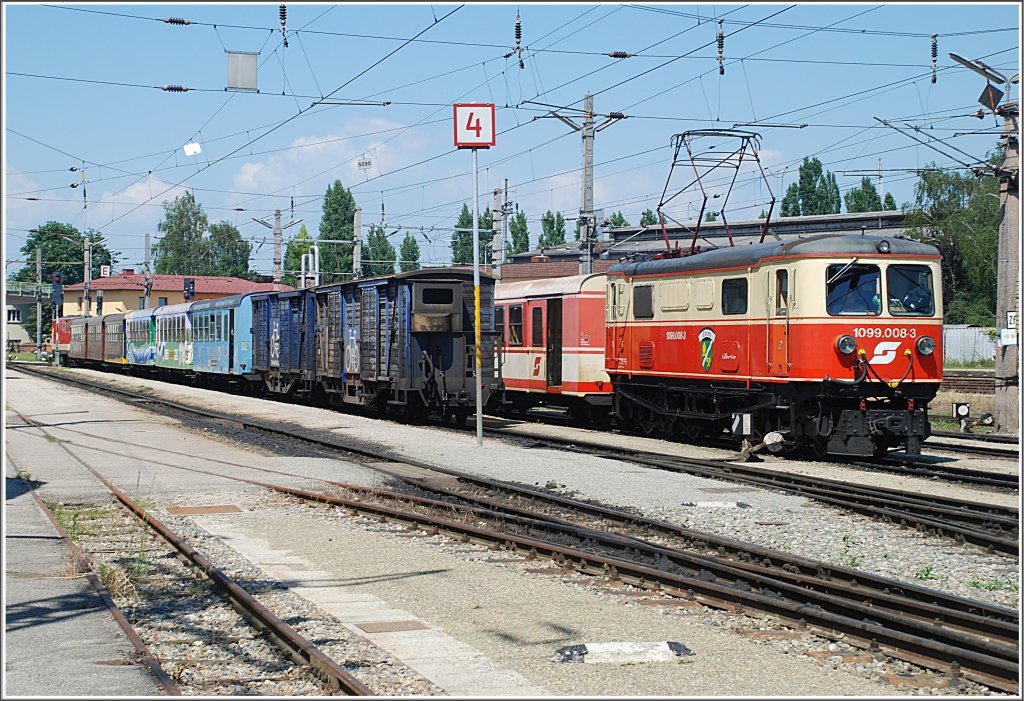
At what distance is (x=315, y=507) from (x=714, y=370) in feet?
27.4

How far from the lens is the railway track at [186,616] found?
6.88m

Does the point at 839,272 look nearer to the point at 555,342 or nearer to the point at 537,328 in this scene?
the point at 555,342

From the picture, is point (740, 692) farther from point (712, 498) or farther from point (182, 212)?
point (182, 212)

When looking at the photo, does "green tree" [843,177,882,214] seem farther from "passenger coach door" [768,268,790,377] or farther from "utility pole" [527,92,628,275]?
"passenger coach door" [768,268,790,377]

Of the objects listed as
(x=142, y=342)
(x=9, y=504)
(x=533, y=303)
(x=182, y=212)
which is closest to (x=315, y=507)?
(x=9, y=504)

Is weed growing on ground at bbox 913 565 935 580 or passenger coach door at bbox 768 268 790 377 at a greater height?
passenger coach door at bbox 768 268 790 377

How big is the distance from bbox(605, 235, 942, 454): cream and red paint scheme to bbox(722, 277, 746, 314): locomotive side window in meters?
0.02

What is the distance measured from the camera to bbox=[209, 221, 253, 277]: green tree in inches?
5217

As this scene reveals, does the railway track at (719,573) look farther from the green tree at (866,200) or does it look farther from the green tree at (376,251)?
the green tree at (866,200)

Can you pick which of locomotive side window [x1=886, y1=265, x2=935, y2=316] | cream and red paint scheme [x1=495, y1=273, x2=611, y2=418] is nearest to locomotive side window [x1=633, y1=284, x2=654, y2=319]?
cream and red paint scheme [x1=495, y1=273, x2=611, y2=418]

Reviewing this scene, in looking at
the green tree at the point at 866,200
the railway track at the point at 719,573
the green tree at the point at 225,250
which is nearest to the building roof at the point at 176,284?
the green tree at the point at 225,250

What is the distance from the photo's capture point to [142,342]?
5544 centimetres

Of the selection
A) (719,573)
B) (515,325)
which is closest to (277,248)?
(515,325)

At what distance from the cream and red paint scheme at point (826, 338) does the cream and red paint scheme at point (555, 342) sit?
5170mm
